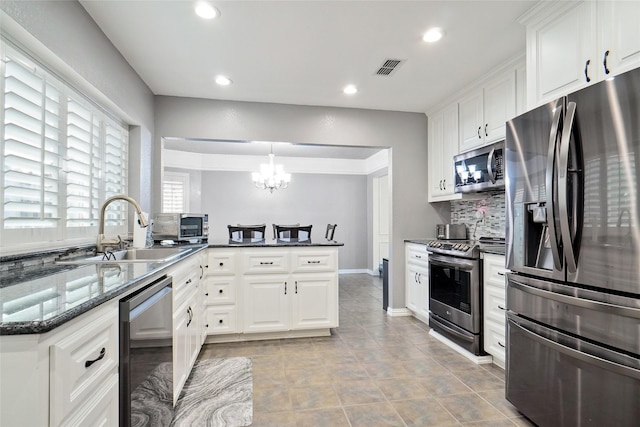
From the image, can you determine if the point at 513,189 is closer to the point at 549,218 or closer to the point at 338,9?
the point at 549,218

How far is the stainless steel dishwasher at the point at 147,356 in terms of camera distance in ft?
3.81

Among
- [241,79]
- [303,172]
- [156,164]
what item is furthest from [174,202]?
[241,79]

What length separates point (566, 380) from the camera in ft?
5.13

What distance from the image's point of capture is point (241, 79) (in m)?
3.12

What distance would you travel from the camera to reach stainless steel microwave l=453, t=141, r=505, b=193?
2.87 metres

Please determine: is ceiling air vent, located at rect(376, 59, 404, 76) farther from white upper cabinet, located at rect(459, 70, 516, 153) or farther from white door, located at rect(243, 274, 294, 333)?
white door, located at rect(243, 274, 294, 333)

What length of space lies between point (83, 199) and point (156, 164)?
1390 millimetres

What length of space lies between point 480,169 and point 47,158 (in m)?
3.32

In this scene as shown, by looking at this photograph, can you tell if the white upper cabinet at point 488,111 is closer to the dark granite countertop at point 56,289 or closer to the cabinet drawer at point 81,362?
the dark granite countertop at point 56,289

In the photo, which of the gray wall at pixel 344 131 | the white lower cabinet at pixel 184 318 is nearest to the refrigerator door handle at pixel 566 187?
the white lower cabinet at pixel 184 318

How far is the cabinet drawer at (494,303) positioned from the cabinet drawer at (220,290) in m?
2.26

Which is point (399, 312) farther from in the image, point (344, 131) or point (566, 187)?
point (566, 187)

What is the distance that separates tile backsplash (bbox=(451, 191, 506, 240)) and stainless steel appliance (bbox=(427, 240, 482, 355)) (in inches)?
23.3

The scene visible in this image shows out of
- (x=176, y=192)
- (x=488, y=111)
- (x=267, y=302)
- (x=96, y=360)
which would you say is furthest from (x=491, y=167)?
(x=176, y=192)
